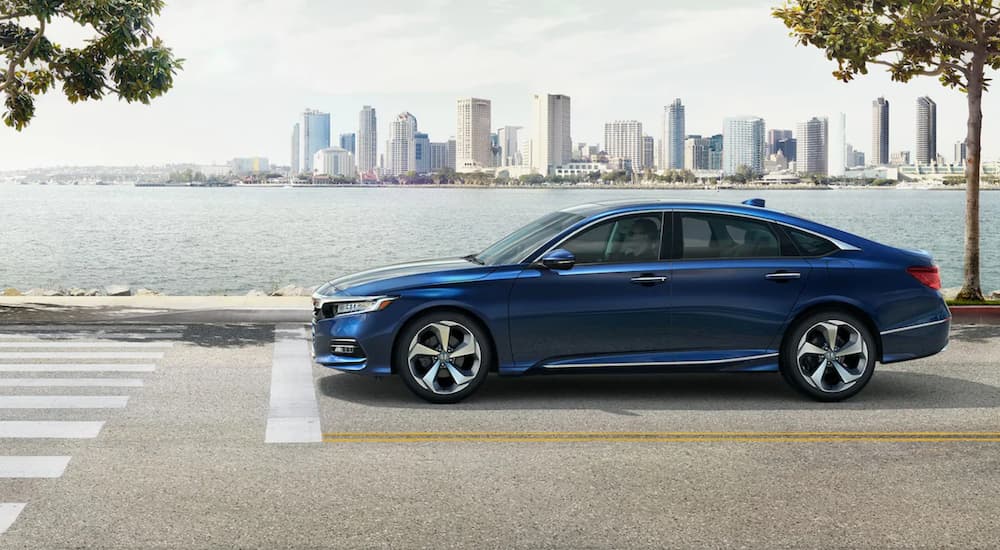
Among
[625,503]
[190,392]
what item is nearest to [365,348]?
[190,392]

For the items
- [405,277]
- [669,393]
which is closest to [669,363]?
[669,393]

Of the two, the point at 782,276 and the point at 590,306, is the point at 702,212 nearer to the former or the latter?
the point at 782,276

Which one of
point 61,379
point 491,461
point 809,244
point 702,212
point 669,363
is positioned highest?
point 702,212

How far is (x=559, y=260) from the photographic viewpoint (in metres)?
8.93

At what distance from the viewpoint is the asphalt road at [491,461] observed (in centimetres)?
568

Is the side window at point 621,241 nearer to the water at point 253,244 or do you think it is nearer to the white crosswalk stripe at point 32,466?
the white crosswalk stripe at point 32,466

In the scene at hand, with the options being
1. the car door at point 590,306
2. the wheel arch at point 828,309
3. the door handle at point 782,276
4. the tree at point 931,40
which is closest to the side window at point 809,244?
the door handle at point 782,276

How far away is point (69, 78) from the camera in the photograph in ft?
56.0

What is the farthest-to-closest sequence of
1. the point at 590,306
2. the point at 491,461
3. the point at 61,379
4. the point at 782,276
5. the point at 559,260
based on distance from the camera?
1. the point at 61,379
2. the point at 782,276
3. the point at 590,306
4. the point at 559,260
5. the point at 491,461

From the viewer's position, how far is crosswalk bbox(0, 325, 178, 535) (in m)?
7.16

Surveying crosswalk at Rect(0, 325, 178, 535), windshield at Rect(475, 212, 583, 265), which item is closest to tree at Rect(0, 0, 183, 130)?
crosswalk at Rect(0, 325, 178, 535)

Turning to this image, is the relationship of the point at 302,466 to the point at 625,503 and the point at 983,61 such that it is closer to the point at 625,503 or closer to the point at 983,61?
the point at 625,503

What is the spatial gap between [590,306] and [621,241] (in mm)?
653

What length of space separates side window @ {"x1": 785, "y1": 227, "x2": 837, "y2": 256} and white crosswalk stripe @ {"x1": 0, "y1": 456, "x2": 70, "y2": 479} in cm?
596
